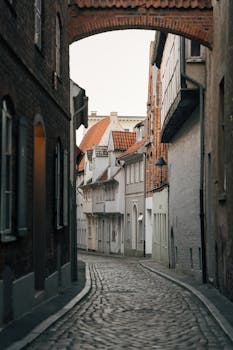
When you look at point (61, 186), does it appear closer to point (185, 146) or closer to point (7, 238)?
point (7, 238)

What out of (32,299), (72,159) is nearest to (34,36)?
(32,299)

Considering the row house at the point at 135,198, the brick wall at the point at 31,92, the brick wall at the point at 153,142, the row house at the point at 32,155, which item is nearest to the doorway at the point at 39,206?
the row house at the point at 32,155

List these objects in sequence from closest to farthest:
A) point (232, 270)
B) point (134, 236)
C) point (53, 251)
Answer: point (232, 270) < point (53, 251) < point (134, 236)

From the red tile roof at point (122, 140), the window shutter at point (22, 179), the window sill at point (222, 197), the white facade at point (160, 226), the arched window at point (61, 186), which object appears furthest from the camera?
the red tile roof at point (122, 140)

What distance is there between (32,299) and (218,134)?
22.0 ft

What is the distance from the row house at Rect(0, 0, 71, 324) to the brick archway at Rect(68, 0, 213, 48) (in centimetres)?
118

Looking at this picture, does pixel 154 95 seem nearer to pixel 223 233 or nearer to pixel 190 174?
pixel 190 174

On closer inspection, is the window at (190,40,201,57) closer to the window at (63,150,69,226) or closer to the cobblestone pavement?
the window at (63,150,69,226)

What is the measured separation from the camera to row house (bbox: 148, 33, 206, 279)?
21.8 meters

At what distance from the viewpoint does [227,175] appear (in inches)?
603

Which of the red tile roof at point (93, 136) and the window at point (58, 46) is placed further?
the red tile roof at point (93, 136)

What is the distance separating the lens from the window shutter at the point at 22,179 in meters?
11.5

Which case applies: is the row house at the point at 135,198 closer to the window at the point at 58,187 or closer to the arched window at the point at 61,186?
the arched window at the point at 61,186

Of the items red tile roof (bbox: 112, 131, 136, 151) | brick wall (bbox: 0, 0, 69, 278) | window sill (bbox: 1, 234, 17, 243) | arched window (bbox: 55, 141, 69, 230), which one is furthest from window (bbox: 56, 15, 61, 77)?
red tile roof (bbox: 112, 131, 136, 151)
